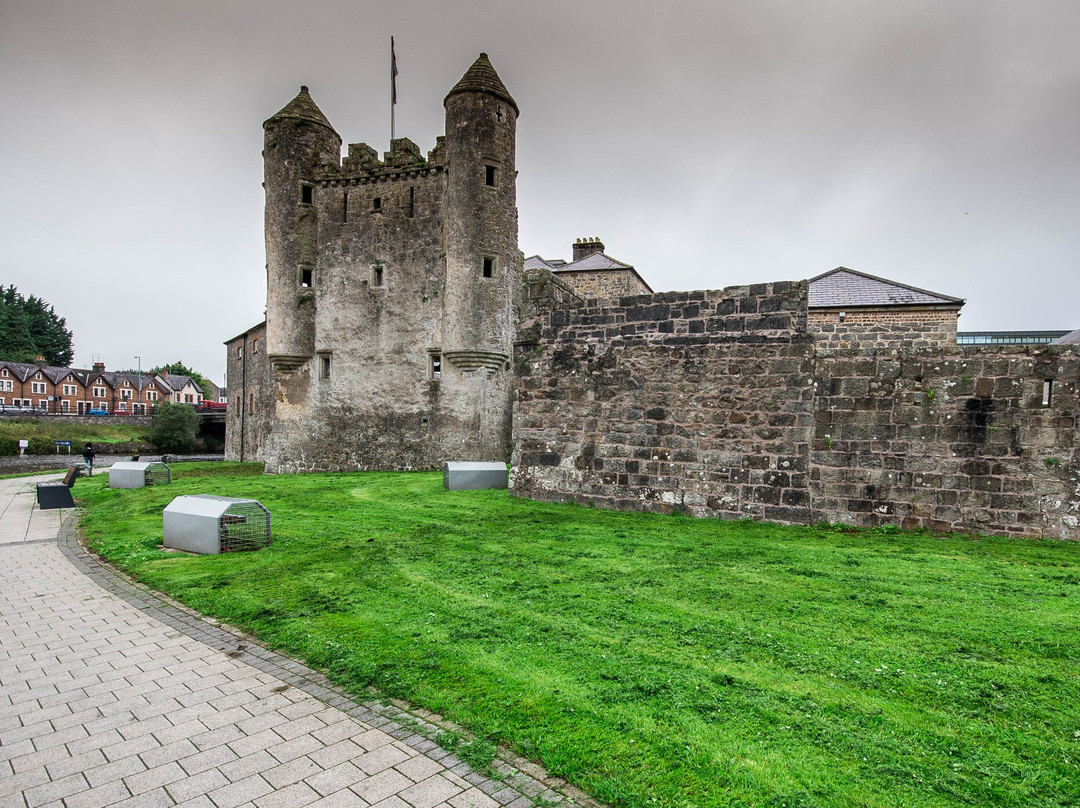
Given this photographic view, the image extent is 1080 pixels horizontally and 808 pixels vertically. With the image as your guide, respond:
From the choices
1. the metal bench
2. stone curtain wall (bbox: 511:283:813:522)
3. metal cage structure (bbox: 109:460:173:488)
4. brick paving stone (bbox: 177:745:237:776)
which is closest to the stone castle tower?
metal cage structure (bbox: 109:460:173:488)

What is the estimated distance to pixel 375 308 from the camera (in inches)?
950

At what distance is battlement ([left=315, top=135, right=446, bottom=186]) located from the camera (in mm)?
23484

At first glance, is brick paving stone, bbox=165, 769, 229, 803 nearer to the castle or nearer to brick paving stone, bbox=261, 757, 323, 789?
brick paving stone, bbox=261, 757, 323, 789

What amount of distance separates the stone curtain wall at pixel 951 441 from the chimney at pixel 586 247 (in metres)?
27.1

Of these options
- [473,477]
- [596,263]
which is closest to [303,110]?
[596,263]

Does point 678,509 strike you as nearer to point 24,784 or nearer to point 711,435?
point 711,435

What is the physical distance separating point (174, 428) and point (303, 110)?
42238mm

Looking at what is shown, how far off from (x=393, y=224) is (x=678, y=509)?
18.6 metres

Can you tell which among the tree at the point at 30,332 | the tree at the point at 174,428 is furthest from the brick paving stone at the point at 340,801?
the tree at the point at 30,332

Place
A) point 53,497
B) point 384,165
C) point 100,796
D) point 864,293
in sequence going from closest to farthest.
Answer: point 100,796
point 53,497
point 864,293
point 384,165

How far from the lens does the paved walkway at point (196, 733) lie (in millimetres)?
3002

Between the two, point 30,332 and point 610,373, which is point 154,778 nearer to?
point 610,373

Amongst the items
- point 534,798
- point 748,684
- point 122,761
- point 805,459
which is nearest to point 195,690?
point 122,761

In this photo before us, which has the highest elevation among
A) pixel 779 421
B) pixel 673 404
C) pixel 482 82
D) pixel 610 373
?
pixel 482 82
